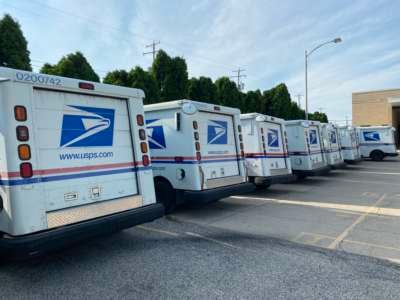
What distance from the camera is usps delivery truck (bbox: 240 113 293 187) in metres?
9.74

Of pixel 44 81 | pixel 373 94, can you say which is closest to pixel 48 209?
pixel 44 81

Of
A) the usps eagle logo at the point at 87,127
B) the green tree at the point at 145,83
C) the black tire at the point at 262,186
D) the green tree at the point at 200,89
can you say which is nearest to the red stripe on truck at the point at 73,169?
the usps eagle logo at the point at 87,127

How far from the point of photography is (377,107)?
43.1m

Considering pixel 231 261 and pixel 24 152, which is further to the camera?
pixel 231 261

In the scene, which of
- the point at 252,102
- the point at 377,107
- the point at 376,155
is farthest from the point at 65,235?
the point at 377,107

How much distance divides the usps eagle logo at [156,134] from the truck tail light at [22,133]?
379 centimetres

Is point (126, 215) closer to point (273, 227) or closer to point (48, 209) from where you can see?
point (48, 209)

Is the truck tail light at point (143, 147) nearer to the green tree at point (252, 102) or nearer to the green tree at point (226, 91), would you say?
the green tree at point (226, 91)

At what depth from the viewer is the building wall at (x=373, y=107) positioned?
42219 mm

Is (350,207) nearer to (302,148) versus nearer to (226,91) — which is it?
(302,148)

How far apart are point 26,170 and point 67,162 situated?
602 mm

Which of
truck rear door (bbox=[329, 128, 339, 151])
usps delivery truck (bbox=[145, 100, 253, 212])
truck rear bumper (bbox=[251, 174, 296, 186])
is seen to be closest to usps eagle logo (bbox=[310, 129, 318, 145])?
truck rear door (bbox=[329, 128, 339, 151])

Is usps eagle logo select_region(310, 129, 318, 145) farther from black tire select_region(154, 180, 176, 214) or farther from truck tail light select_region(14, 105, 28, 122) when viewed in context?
truck tail light select_region(14, 105, 28, 122)

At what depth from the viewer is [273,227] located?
650cm
